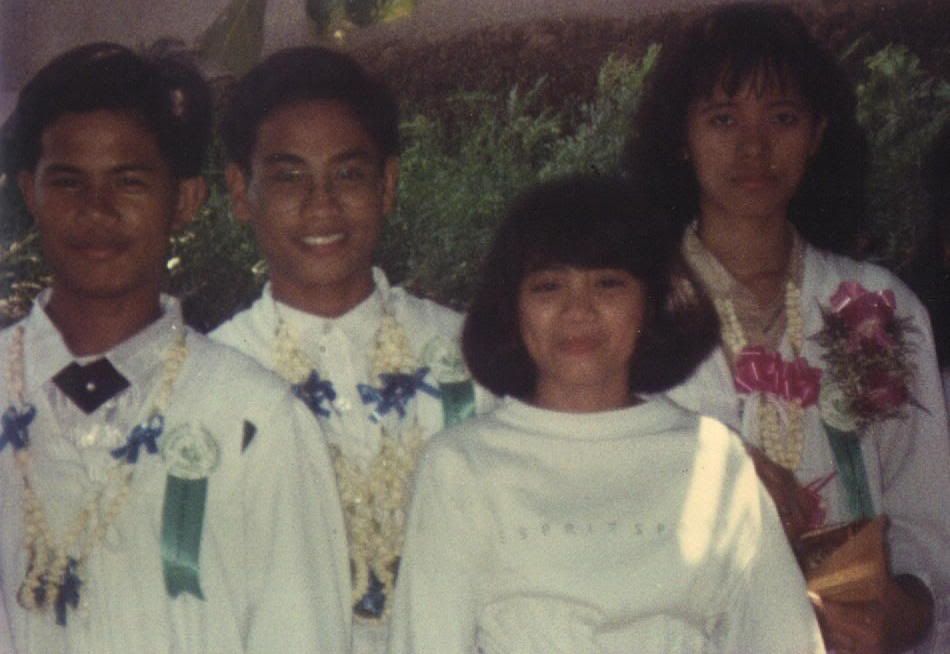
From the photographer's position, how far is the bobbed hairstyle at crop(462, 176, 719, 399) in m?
1.79

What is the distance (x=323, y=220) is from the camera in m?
1.88

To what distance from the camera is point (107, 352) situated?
183 cm

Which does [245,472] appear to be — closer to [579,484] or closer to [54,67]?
[579,484]

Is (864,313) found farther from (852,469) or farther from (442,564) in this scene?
(442,564)

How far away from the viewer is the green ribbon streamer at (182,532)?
1.75 metres

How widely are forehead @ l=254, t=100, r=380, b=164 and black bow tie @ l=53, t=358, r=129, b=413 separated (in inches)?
13.4

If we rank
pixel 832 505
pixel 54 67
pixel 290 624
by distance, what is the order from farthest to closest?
pixel 832 505, pixel 54 67, pixel 290 624

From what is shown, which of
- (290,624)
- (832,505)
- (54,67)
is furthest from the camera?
(832,505)

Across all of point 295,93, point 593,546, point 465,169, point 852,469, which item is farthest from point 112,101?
point 852,469

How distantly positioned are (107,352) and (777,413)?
0.88m

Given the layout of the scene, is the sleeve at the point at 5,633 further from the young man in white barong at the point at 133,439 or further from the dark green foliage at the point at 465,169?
the dark green foliage at the point at 465,169

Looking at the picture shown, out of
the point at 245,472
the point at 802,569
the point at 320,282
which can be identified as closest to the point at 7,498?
the point at 245,472

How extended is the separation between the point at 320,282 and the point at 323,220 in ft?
0.29

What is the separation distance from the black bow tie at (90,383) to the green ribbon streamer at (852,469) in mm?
951
